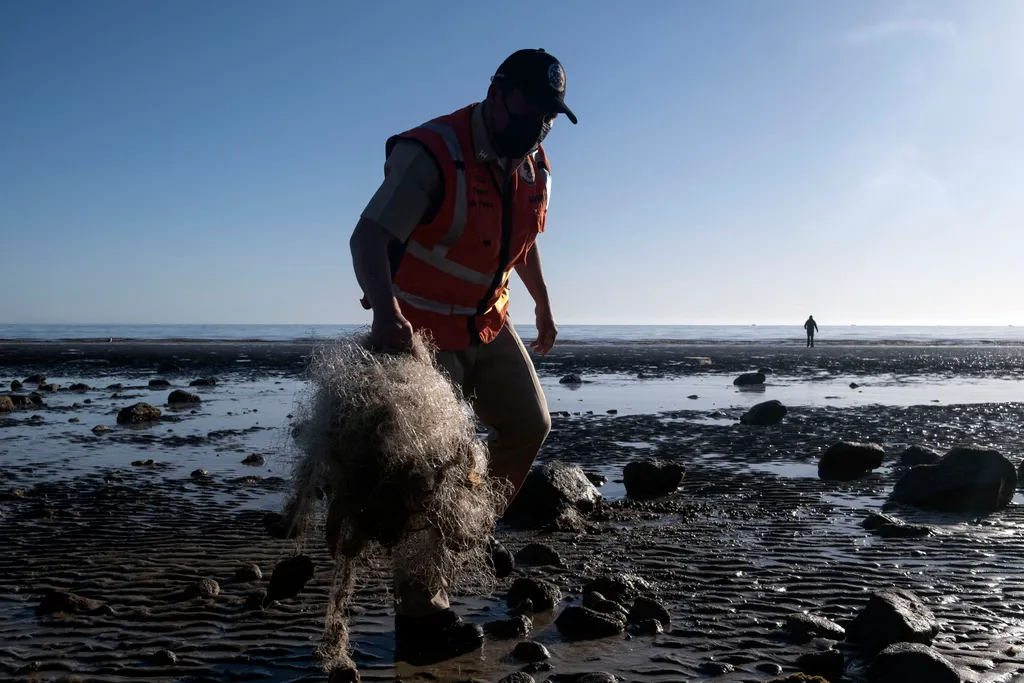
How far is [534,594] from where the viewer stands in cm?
480

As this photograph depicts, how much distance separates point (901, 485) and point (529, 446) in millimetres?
5000

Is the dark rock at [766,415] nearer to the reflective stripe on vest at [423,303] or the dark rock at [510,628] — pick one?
the dark rock at [510,628]

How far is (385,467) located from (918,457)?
8.21 meters

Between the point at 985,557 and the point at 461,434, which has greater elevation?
the point at 461,434

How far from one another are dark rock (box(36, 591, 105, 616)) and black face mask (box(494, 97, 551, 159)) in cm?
338

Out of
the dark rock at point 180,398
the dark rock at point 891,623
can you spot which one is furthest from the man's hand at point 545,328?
the dark rock at point 180,398

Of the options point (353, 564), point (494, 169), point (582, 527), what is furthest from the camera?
point (582, 527)

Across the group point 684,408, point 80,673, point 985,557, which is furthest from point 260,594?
point 684,408

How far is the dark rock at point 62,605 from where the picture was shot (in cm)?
466

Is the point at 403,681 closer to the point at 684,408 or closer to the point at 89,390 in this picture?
the point at 684,408

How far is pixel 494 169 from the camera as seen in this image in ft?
13.5

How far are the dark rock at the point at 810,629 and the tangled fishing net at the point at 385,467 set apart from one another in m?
1.69

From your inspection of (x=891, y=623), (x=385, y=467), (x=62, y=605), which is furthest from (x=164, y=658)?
(x=891, y=623)

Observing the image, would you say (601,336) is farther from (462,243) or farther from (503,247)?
(462,243)
